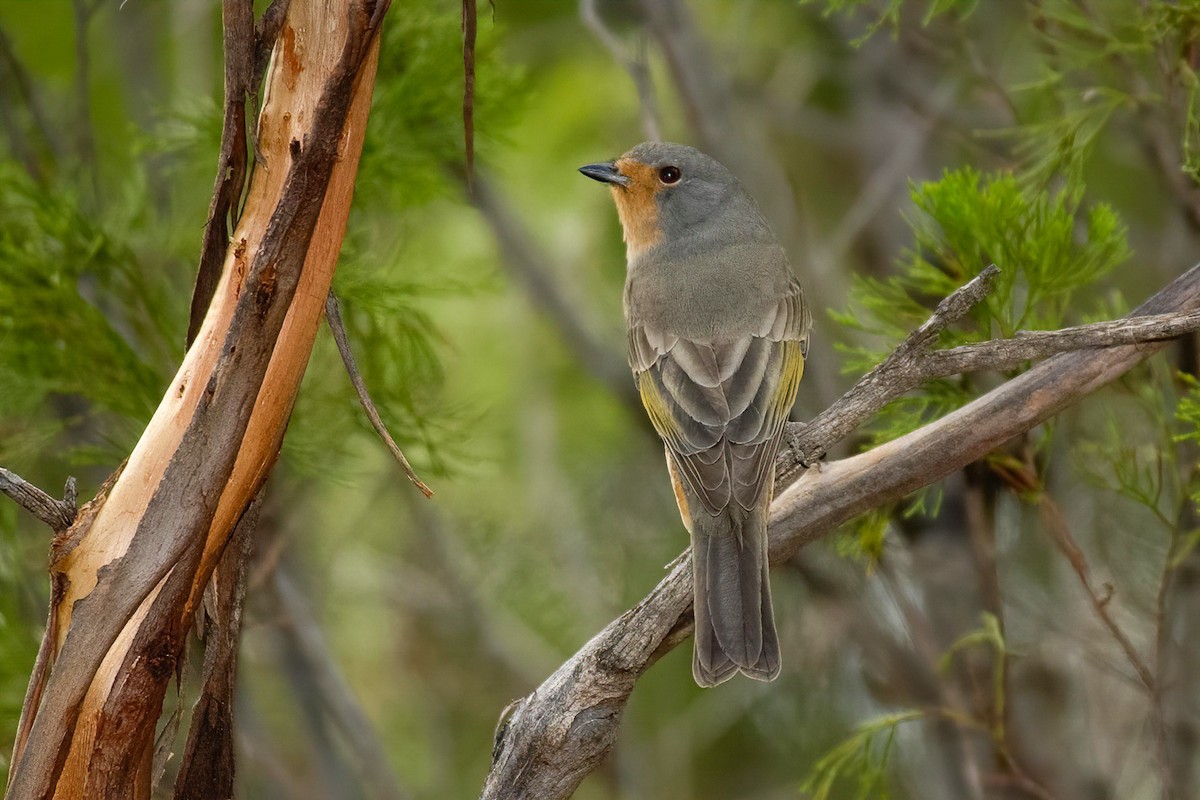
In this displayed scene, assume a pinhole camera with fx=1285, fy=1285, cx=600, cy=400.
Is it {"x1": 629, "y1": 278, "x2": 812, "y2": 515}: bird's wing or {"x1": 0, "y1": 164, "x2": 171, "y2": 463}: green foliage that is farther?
{"x1": 0, "y1": 164, "x2": 171, "y2": 463}: green foliage

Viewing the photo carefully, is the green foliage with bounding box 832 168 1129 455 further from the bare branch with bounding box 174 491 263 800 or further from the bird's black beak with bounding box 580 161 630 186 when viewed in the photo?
the bare branch with bounding box 174 491 263 800

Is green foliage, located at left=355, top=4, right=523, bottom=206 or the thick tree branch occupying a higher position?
green foliage, located at left=355, top=4, right=523, bottom=206

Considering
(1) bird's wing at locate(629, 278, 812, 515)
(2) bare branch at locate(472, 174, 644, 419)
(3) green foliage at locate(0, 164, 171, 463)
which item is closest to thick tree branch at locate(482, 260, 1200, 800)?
(1) bird's wing at locate(629, 278, 812, 515)

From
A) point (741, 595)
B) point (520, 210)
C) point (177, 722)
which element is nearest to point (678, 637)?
point (741, 595)

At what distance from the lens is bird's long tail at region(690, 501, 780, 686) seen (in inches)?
106

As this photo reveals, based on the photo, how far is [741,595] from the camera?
275cm

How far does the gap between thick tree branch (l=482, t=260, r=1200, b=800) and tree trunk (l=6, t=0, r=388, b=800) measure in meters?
0.63

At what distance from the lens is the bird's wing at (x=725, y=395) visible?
2996 millimetres

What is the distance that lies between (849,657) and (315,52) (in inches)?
173

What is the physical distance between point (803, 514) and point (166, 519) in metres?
1.30

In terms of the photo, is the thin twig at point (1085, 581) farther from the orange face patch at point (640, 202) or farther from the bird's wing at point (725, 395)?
the orange face patch at point (640, 202)

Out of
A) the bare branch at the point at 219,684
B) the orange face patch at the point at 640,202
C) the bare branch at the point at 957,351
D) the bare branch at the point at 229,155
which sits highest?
the orange face patch at the point at 640,202

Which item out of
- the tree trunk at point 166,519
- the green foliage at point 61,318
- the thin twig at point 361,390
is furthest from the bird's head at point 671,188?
the tree trunk at point 166,519

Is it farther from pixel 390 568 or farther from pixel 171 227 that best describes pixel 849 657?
pixel 171 227
